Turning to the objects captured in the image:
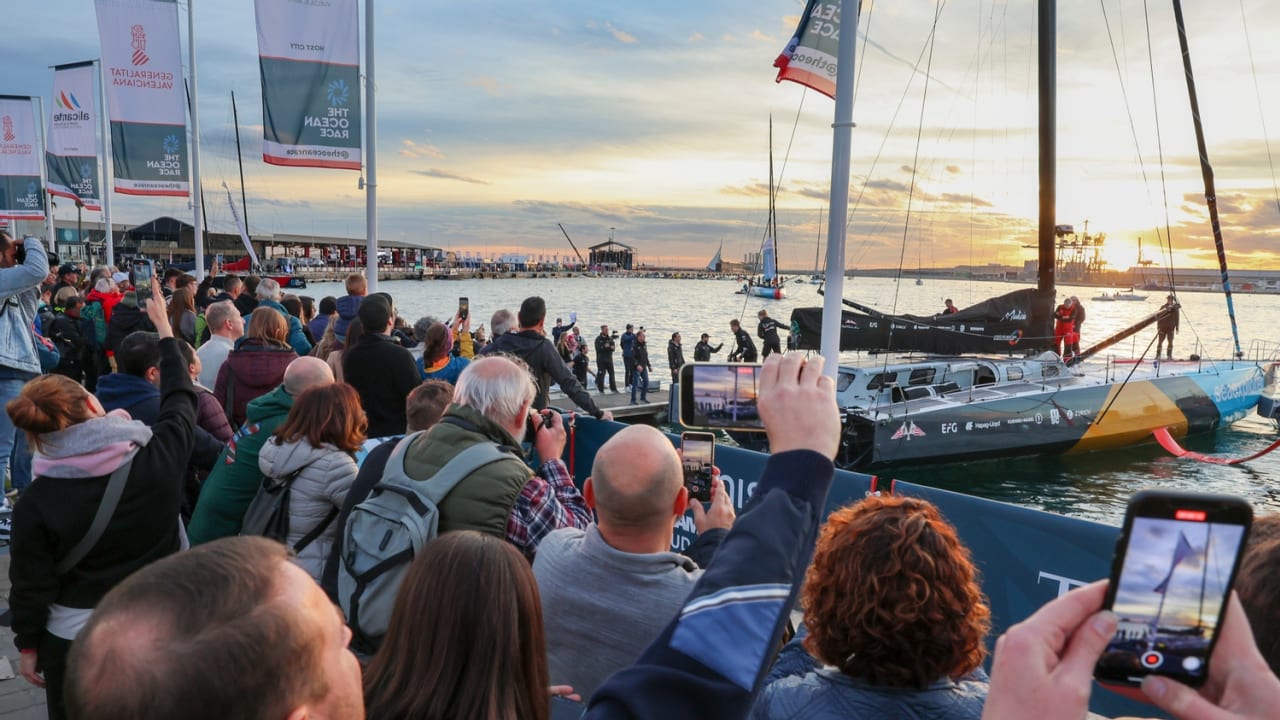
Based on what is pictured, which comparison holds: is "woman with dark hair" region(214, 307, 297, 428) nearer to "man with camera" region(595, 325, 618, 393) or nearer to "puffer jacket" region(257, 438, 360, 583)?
"puffer jacket" region(257, 438, 360, 583)

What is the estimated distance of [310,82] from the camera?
1021 centimetres

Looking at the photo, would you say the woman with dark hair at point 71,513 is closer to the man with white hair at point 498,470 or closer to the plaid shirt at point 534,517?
the man with white hair at point 498,470

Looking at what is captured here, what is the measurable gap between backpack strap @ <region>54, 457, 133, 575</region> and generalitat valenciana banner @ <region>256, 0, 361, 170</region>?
820 centimetres

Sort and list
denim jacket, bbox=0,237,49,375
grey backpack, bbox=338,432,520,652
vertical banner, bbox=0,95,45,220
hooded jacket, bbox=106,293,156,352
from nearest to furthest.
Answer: grey backpack, bbox=338,432,520,652 → denim jacket, bbox=0,237,49,375 → hooded jacket, bbox=106,293,156,352 → vertical banner, bbox=0,95,45,220

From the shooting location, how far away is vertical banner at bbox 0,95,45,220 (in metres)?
23.0

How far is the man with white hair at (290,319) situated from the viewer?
8.04 m

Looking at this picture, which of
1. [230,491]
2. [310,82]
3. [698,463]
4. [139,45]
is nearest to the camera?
[698,463]

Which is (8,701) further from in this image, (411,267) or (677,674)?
(411,267)

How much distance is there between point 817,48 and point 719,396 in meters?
3.82

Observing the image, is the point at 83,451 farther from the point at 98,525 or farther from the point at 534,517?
the point at 534,517

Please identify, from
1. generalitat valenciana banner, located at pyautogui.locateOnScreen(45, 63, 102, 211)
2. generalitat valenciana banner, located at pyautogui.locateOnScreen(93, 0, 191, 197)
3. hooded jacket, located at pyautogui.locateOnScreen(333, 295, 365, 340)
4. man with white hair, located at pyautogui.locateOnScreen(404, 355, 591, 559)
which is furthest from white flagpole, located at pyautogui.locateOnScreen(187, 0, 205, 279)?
man with white hair, located at pyautogui.locateOnScreen(404, 355, 591, 559)

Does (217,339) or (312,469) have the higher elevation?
(217,339)

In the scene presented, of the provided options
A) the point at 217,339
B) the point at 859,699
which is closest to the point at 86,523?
the point at 859,699

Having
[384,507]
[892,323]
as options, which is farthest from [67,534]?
[892,323]
